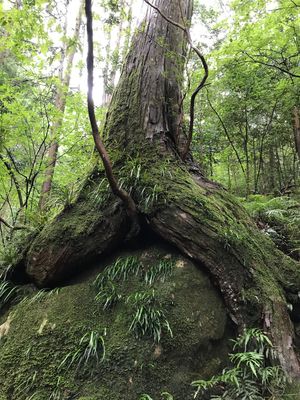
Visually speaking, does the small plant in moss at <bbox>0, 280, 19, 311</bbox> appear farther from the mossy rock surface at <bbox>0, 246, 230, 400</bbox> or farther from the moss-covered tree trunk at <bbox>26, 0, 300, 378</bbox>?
the moss-covered tree trunk at <bbox>26, 0, 300, 378</bbox>

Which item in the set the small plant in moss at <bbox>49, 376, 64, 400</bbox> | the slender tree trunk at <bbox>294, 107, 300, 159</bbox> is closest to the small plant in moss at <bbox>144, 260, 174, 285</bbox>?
the small plant in moss at <bbox>49, 376, 64, 400</bbox>

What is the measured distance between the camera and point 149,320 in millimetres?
2539

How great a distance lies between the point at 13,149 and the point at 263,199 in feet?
18.3

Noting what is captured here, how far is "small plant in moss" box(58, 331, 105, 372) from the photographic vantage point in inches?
92.9

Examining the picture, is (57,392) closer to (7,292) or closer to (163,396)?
(163,396)

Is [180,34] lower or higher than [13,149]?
higher

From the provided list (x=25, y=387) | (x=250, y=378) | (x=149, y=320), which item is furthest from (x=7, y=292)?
(x=250, y=378)

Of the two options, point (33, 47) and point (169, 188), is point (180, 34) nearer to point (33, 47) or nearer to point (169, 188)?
point (33, 47)

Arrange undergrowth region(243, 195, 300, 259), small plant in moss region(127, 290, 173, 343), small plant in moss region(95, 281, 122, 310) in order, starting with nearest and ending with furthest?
small plant in moss region(127, 290, 173, 343) → small plant in moss region(95, 281, 122, 310) → undergrowth region(243, 195, 300, 259)

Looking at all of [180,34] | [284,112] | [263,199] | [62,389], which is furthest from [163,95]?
[284,112]

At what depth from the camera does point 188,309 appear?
2662 mm

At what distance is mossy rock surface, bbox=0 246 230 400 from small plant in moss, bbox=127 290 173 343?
0.8 inches

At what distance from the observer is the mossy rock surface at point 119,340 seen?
7.46 feet

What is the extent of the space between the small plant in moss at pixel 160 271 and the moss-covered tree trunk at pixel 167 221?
227 millimetres
